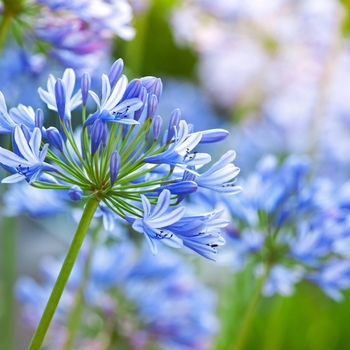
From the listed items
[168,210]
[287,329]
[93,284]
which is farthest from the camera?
[287,329]

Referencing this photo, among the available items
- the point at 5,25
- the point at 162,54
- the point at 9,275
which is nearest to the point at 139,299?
the point at 9,275

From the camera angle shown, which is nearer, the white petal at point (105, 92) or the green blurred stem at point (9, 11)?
the white petal at point (105, 92)

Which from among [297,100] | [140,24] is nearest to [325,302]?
[297,100]

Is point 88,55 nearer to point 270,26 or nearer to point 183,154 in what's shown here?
point 183,154

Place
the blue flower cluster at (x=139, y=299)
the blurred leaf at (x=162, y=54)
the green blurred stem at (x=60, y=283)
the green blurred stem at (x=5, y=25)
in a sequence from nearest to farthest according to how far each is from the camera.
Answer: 1. the green blurred stem at (x=60, y=283)
2. the green blurred stem at (x=5, y=25)
3. the blue flower cluster at (x=139, y=299)
4. the blurred leaf at (x=162, y=54)

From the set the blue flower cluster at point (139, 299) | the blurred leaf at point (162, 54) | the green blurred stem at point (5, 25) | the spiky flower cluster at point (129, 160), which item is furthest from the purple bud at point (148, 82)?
the blurred leaf at point (162, 54)

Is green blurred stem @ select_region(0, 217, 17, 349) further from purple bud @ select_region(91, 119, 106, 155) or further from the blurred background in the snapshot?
purple bud @ select_region(91, 119, 106, 155)

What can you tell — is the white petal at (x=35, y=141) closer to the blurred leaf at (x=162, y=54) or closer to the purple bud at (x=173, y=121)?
the purple bud at (x=173, y=121)
